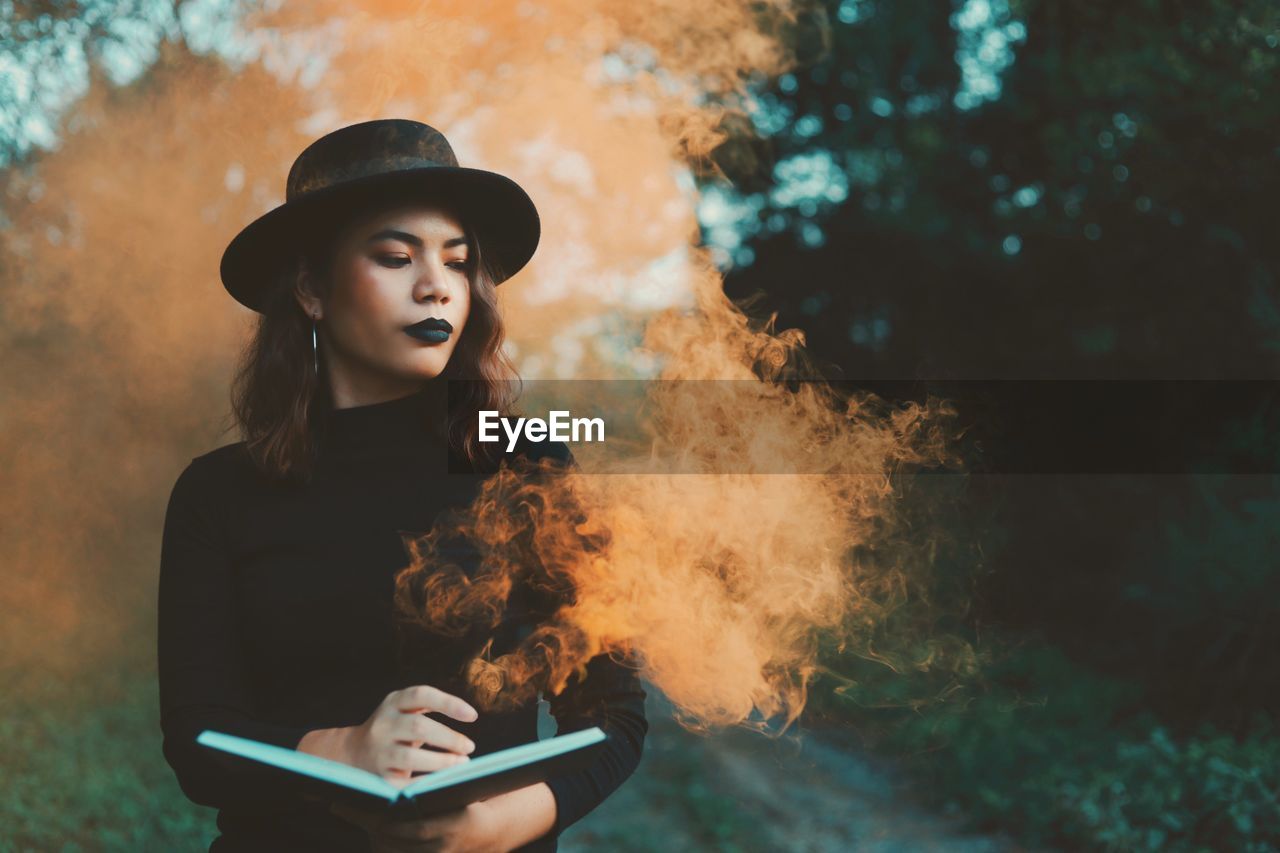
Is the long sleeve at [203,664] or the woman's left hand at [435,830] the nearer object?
the woman's left hand at [435,830]

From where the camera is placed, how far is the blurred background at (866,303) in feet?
18.6

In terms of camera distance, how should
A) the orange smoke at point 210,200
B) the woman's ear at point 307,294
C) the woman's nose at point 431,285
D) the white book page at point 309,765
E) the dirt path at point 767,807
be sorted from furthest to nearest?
the orange smoke at point 210,200
the dirt path at point 767,807
the woman's ear at point 307,294
the woman's nose at point 431,285
the white book page at point 309,765

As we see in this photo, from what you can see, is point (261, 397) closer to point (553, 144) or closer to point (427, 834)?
point (427, 834)

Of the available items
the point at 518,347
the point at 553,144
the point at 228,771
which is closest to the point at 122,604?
the point at 518,347

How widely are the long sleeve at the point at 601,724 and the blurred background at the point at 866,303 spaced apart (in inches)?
159

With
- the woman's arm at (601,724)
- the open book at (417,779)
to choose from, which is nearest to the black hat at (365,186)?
the woman's arm at (601,724)

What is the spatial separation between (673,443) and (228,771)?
91.7 inches

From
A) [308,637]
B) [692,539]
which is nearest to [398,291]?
[308,637]

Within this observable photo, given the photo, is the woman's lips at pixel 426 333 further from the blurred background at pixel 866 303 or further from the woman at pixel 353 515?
the blurred background at pixel 866 303

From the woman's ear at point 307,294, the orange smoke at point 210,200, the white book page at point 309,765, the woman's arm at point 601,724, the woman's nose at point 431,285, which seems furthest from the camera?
the orange smoke at point 210,200

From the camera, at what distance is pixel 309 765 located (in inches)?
61.4

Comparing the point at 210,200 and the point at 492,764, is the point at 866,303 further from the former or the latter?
the point at 492,764

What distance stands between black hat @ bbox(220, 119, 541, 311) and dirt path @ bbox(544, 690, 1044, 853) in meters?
4.46

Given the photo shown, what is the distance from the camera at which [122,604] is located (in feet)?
21.8
